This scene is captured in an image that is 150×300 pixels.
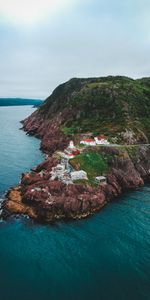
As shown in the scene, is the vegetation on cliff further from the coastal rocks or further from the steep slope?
the coastal rocks

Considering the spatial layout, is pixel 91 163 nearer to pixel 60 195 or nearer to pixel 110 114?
pixel 60 195

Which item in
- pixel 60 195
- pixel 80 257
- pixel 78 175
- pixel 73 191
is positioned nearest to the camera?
pixel 80 257

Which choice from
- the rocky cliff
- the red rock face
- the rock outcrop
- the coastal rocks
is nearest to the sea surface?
the coastal rocks

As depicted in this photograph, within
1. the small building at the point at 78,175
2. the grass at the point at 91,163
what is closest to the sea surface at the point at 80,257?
the small building at the point at 78,175

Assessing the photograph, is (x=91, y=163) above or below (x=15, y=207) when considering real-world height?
above

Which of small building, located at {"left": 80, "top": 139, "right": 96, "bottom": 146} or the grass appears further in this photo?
small building, located at {"left": 80, "top": 139, "right": 96, "bottom": 146}

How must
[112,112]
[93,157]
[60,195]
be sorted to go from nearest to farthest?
[60,195] < [93,157] < [112,112]

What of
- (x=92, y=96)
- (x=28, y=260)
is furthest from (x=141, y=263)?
(x=92, y=96)

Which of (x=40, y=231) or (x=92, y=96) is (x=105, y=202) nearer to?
(x=40, y=231)

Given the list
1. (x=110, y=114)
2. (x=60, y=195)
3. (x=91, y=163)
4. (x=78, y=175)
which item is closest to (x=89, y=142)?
(x=91, y=163)
